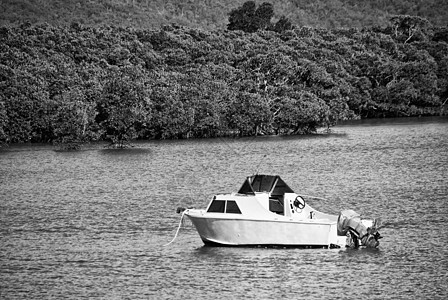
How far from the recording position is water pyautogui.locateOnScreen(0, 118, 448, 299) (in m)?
42.5

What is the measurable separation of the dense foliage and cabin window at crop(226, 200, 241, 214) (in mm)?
65518

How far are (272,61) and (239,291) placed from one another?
103 metres

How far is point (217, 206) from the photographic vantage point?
47031mm

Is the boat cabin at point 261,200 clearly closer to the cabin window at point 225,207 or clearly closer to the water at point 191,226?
the cabin window at point 225,207

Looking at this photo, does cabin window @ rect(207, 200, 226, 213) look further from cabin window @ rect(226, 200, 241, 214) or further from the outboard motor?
the outboard motor

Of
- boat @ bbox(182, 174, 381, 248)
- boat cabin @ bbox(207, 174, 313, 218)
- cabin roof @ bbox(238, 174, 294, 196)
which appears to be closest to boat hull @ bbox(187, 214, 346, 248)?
boat @ bbox(182, 174, 381, 248)

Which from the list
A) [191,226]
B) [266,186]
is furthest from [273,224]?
[191,226]

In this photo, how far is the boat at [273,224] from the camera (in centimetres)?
4609

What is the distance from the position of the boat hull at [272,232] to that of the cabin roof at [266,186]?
194cm

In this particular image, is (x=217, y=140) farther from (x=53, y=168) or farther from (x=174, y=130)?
(x=53, y=168)

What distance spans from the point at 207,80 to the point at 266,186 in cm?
8530

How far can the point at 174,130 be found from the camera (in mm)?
123938

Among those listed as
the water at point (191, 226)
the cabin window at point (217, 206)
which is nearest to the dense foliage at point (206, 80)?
the water at point (191, 226)

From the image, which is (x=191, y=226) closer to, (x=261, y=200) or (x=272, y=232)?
(x=261, y=200)
